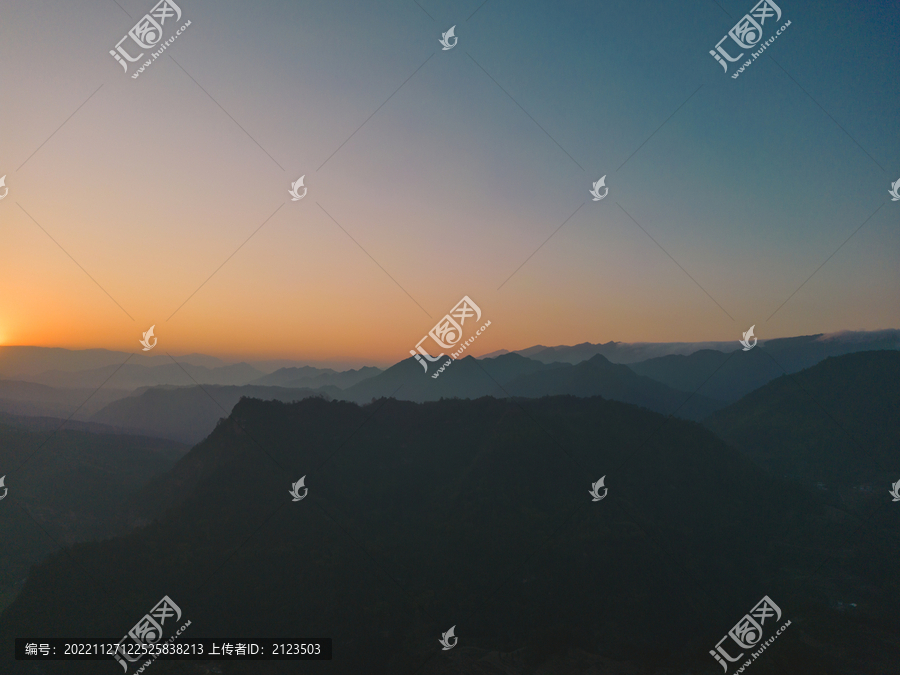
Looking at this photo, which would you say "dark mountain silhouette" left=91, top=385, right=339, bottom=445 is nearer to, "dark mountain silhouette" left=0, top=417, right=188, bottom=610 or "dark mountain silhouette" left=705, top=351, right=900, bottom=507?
"dark mountain silhouette" left=0, top=417, right=188, bottom=610

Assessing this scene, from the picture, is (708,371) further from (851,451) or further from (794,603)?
(794,603)

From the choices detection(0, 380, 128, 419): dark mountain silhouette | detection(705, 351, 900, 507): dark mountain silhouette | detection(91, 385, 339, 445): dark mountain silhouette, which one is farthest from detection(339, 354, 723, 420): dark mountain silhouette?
detection(0, 380, 128, 419): dark mountain silhouette

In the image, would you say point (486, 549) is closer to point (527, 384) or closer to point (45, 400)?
point (527, 384)

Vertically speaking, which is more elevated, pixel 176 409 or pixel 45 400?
pixel 45 400

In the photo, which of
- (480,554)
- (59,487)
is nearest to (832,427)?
(480,554)

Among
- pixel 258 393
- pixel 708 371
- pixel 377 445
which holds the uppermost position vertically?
pixel 258 393

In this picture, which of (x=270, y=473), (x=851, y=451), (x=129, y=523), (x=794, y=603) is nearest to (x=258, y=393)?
(x=129, y=523)
